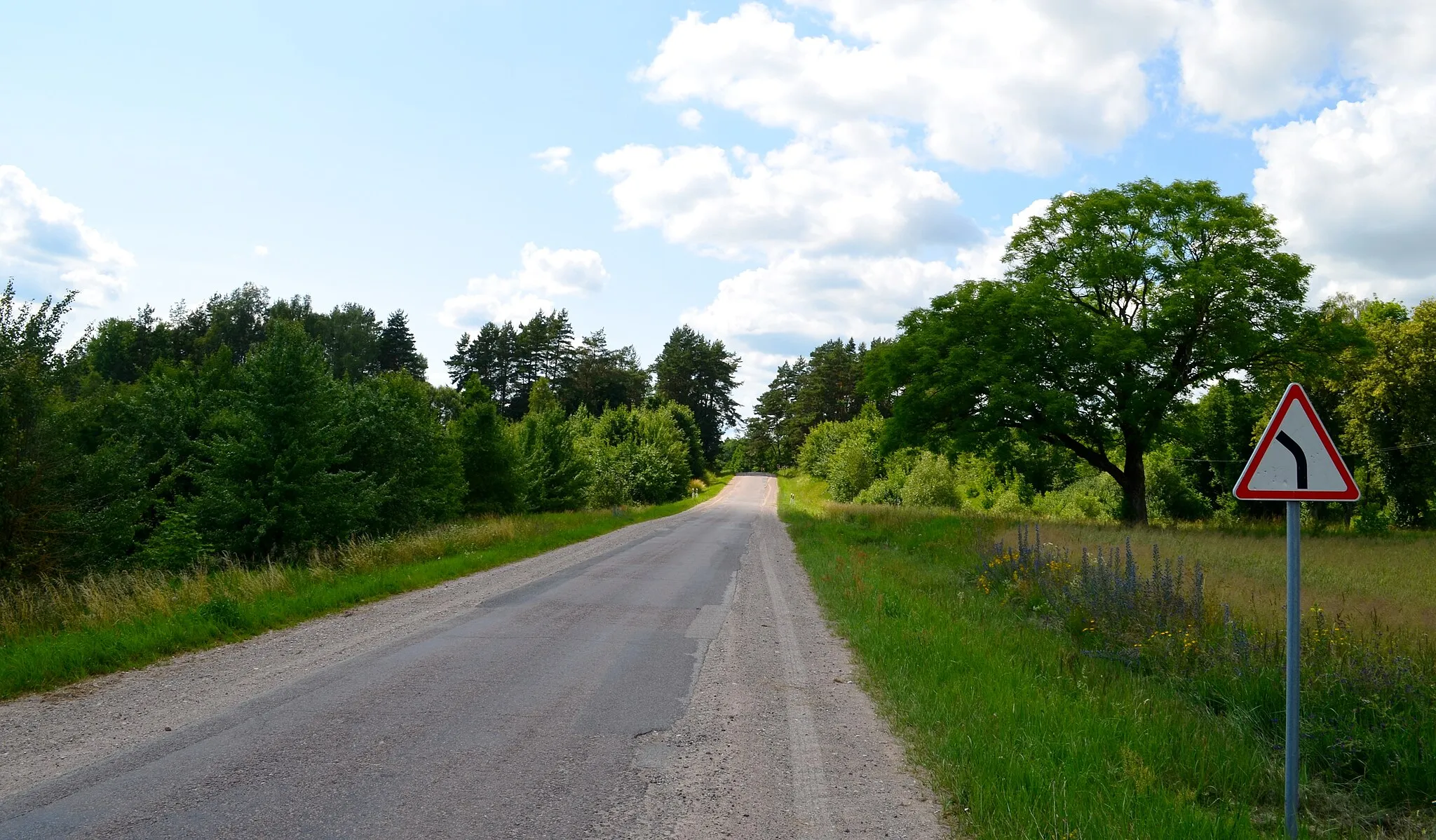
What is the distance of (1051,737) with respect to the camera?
5852mm

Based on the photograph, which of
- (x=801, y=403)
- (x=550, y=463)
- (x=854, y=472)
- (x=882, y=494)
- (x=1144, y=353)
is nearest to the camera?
(x=1144, y=353)

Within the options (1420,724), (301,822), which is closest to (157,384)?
(301,822)

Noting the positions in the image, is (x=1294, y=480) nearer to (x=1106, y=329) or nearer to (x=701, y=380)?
(x=1106, y=329)

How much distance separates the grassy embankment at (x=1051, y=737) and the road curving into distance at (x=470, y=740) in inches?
15.4

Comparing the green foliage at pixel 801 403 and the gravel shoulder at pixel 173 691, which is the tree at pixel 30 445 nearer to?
the gravel shoulder at pixel 173 691

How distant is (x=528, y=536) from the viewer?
81.0ft

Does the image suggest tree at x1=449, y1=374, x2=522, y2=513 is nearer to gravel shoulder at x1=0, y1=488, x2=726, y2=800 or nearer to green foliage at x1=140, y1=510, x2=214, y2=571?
green foliage at x1=140, y1=510, x2=214, y2=571

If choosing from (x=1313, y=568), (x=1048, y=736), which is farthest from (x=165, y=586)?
(x=1313, y=568)

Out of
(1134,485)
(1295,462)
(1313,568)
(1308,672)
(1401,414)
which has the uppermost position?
(1401,414)

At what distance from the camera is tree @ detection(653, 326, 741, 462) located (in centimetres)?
10531

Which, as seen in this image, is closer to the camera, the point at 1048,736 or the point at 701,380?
the point at 1048,736

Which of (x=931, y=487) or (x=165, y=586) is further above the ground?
(x=931, y=487)

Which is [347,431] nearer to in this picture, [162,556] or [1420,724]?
[162,556]

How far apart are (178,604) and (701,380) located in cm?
9737
